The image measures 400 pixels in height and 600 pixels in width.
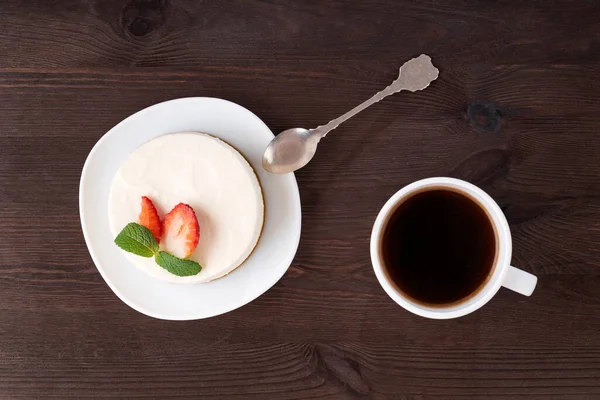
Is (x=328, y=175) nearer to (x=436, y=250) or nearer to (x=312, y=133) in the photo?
(x=312, y=133)

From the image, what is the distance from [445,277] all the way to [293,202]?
266mm

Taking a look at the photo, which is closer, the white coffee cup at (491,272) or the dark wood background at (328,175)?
the white coffee cup at (491,272)

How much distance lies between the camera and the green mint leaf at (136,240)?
3.05 ft

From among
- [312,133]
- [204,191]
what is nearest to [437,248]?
[312,133]

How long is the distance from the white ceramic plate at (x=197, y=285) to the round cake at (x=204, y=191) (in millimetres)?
36

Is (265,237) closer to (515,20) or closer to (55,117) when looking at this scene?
(55,117)

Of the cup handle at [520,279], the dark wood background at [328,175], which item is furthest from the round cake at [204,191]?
the cup handle at [520,279]

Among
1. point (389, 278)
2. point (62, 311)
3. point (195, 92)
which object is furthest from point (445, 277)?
point (62, 311)

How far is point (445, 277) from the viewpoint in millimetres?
953

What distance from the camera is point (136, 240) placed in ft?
3.05

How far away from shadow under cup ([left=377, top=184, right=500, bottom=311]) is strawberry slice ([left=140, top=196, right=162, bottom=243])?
0.34 m

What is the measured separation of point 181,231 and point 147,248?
6 centimetres

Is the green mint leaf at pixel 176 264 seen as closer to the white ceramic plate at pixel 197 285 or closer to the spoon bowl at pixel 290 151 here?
the white ceramic plate at pixel 197 285

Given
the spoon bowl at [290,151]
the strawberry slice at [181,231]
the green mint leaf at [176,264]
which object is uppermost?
the spoon bowl at [290,151]
